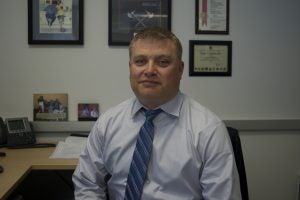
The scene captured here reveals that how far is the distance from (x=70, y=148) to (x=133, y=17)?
3.20 ft

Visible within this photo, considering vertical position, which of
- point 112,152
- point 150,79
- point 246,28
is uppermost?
point 246,28

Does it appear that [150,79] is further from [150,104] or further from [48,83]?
[48,83]

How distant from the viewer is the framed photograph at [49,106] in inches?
87.7

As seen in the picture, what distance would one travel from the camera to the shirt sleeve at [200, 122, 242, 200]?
1188 millimetres

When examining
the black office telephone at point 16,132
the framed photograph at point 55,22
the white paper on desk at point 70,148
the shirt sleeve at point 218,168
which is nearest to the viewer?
the shirt sleeve at point 218,168

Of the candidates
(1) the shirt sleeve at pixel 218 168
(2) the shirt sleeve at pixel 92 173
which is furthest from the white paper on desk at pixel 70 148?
(1) the shirt sleeve at pixel 218 168

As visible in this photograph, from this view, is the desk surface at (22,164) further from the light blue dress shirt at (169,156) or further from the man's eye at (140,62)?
the man's eye at (140,62)

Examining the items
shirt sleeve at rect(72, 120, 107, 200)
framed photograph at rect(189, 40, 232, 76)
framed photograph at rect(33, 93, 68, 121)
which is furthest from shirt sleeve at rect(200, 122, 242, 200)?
framed photograph at rect(33, 93, 68, 121)

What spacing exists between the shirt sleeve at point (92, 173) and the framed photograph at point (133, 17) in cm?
96

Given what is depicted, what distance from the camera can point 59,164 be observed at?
1.71 m

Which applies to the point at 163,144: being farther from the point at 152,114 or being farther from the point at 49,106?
the point at 49,106

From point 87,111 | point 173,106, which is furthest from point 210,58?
point 173,106

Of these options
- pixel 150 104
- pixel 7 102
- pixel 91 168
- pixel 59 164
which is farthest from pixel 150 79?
pixel 7 102

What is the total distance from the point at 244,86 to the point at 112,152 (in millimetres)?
1323
